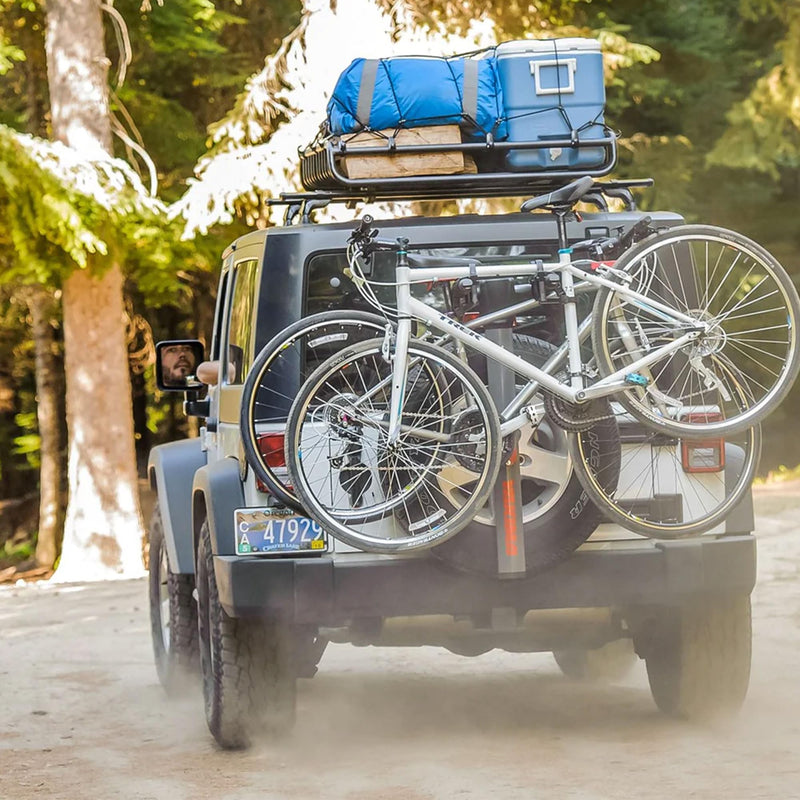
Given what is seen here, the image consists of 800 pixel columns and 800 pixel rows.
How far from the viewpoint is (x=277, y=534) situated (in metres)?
5.68

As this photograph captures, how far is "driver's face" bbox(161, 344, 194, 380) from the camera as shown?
309 inches

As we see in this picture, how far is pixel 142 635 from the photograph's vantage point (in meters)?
10.4

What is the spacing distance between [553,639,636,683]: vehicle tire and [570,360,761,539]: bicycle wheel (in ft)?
8.90

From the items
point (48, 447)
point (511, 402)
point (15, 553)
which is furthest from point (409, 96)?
point (15, 553)

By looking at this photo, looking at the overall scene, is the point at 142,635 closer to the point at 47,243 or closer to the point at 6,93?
the point at 47,243

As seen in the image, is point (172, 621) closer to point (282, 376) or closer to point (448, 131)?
point (282, 376)

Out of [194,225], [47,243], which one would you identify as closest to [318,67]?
[194,225]

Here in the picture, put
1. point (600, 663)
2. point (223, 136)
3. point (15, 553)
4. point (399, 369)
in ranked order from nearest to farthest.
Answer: point (399, 369)
point (600, 663)
point (223, 136)
point (15, 553)

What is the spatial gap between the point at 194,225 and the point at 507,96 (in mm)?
9496

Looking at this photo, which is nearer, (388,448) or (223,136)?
(388,448)

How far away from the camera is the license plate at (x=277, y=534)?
567cm

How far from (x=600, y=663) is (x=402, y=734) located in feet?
6.62

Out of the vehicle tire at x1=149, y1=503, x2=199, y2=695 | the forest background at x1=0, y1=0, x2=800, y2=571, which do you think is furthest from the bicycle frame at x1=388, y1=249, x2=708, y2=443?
the forest background at x1=0, y1=0, x2=800, y2=571

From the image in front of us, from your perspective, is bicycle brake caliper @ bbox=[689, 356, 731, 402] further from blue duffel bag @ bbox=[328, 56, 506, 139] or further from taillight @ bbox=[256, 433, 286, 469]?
taillight @ bbox=[256, 433, 286, 469]
